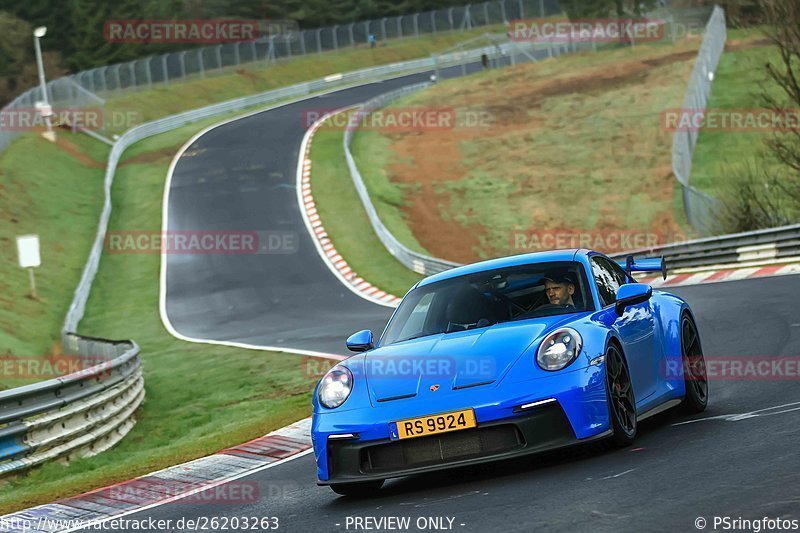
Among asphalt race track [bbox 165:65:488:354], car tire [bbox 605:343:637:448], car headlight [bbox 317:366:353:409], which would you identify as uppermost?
car headlight [bbox 317:366:353:409]

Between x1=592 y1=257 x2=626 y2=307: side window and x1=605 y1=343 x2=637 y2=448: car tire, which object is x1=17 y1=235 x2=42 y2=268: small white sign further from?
x1=605 y1=343 x2=637 y2=448: car tire

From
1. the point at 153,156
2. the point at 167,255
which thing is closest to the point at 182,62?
the point at 153,156

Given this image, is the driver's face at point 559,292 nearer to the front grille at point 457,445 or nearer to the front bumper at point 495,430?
the front bumper at point 495,430

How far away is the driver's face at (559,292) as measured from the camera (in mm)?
8758

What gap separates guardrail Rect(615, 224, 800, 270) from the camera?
22641 millimetres

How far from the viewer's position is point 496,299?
28.9 feet

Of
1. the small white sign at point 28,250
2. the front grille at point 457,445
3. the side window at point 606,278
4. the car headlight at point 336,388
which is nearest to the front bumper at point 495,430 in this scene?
the front grille at point 457,445

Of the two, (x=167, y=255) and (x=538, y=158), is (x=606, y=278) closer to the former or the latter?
(x=167, y=255)

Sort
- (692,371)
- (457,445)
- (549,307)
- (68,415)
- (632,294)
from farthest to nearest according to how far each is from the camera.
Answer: (68,415)
(692,371)
(549,307)
(632,294)
(457,445)

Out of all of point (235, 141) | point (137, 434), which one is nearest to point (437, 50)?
point (235, 141)

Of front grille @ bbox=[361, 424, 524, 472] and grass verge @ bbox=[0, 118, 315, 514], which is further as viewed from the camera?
grass verge @ bbox=[0, 118, 315, 514]

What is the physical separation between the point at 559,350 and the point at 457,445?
0.89m

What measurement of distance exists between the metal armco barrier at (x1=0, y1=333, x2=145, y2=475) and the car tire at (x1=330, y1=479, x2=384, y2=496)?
518 centimetres

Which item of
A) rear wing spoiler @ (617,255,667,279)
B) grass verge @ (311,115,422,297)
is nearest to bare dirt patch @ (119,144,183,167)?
grass verge @ (311,115,422,297)
